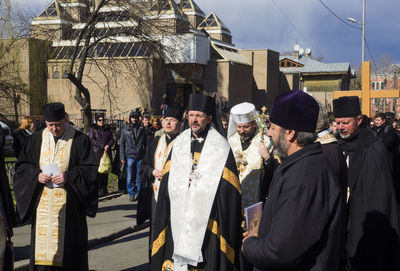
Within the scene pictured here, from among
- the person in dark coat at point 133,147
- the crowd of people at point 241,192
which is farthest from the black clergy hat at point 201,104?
the person in dark coat at point 133,147

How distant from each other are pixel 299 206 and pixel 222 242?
6.89 ft

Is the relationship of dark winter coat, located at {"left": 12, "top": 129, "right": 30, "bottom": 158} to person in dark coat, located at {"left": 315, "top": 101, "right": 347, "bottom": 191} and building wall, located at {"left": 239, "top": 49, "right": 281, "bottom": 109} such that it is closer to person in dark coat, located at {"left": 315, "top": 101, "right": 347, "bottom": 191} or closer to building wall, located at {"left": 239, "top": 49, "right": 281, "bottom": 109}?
person in dark coat, located at {"left": 315, "top": 101, "right": 347, "bottom": 191}

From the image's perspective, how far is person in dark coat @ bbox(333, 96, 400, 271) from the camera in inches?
170

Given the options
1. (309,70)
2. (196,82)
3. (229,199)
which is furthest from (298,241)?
(309,70)

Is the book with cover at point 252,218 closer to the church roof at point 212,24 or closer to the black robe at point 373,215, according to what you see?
the black robe at point 373,215

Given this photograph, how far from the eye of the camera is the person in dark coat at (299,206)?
8.30 ft

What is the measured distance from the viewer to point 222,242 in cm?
451

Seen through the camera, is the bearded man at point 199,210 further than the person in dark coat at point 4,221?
No

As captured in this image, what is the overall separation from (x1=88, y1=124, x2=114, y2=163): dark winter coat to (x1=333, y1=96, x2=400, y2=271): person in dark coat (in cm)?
825

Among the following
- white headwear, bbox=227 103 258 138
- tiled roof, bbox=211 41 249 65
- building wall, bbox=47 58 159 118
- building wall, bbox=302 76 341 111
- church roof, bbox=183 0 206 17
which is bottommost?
white headwear, bbox=227 103 258 138

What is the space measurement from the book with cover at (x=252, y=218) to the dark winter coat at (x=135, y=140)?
910cm

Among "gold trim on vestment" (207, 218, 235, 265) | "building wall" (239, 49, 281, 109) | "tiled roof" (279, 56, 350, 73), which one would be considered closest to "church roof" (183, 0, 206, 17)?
"building wall" (239, 49, 281, 109)

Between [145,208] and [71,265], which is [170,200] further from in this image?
[145,208]

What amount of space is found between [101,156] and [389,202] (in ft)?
28.2
